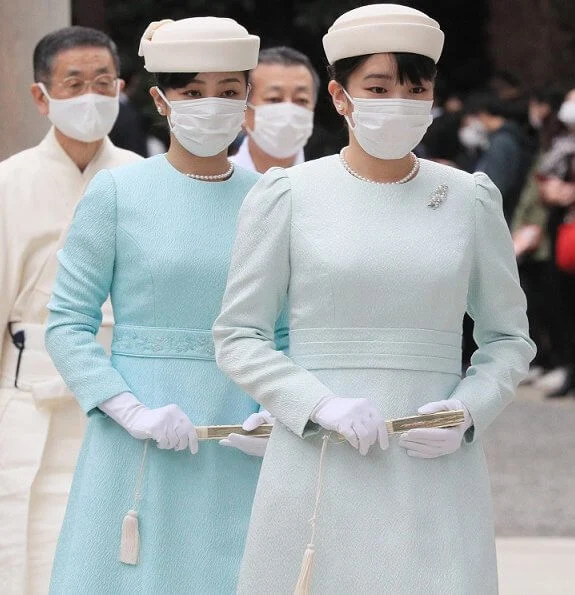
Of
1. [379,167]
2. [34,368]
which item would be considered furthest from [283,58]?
[379,167]

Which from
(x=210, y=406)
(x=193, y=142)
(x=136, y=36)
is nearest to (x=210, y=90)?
(x=193, y=142)

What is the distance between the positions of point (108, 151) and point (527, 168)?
6.34 meters

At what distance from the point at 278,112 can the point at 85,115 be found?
97cm

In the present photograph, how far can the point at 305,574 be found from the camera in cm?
365

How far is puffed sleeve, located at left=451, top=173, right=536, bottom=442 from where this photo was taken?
12.6ft

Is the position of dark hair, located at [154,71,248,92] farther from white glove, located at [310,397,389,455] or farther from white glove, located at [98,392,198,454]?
white glove, located at [310,397,389,455]

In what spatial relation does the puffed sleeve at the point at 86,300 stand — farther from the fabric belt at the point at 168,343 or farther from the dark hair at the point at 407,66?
the dark hair at the point at 407,66

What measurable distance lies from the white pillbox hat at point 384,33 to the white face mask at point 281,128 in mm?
2172

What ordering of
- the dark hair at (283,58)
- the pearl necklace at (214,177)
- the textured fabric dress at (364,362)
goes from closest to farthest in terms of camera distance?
the textured fabric dress at (364,362), the pearl necklace at (214,177), the dark hair at (283,58)

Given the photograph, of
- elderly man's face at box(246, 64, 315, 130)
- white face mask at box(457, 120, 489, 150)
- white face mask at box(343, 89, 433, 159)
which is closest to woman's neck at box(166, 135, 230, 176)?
white face mask at box(343, 89, 433, 159)

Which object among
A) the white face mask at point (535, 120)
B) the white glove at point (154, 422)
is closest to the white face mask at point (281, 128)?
the white glove at point (154, 422)

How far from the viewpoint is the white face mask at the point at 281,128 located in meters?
6.03

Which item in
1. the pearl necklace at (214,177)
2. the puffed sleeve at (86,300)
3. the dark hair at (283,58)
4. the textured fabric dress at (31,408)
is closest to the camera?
the puffed sleeve at (86,300)

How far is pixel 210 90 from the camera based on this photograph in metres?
4.38
